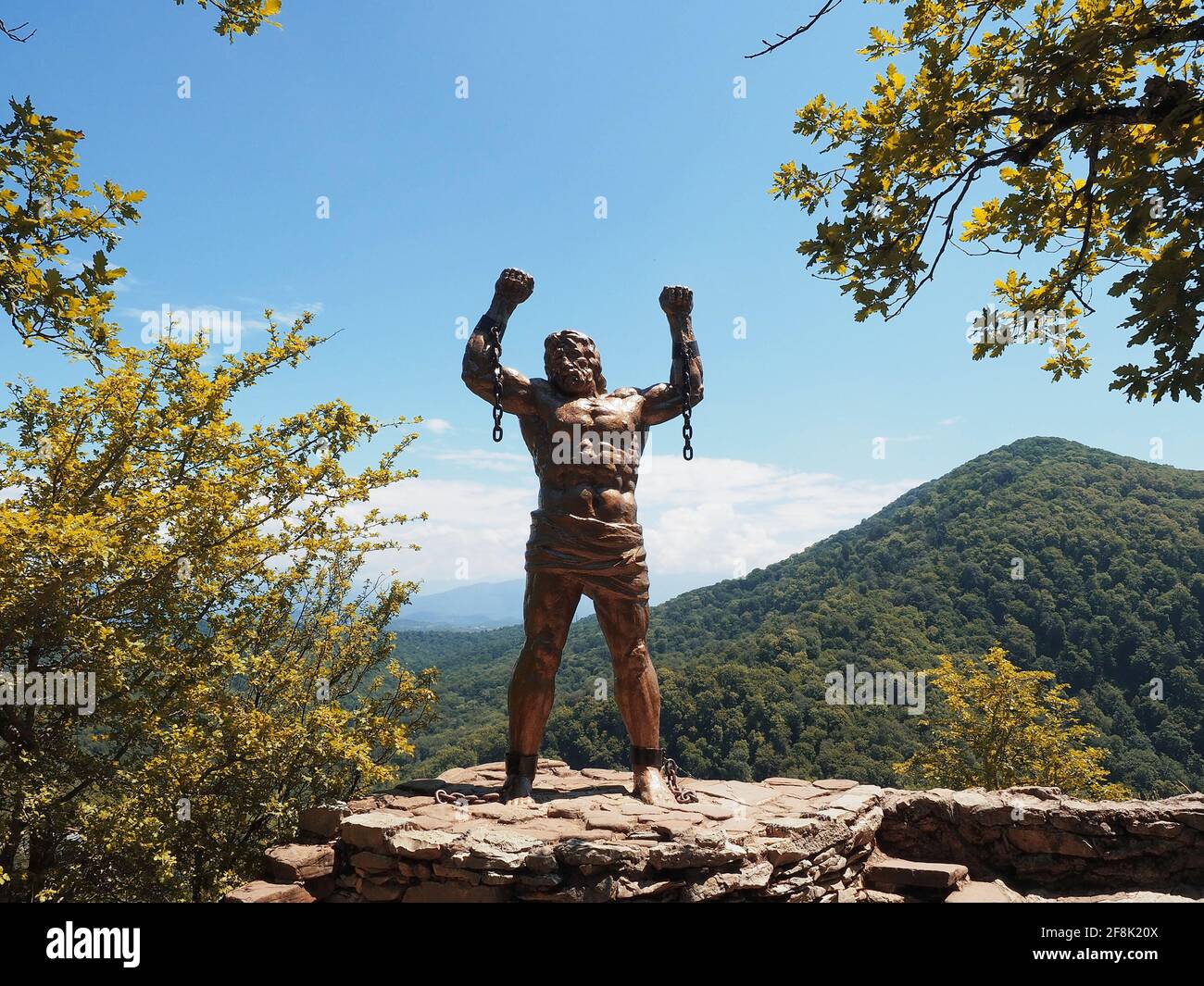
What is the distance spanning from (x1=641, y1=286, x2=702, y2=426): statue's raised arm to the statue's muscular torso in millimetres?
140

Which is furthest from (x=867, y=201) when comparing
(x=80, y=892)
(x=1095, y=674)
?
(x=1095, y=674)

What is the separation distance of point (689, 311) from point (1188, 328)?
10.6 feet

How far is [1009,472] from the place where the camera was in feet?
146

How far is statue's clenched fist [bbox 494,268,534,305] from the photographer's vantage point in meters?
5.37

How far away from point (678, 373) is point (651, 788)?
115 inches

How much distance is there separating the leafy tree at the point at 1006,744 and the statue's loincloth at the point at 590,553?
374 inches

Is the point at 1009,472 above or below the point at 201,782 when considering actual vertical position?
above

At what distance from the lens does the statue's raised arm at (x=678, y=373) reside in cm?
559

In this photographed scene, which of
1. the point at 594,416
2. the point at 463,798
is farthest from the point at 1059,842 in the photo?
the point at 594,416

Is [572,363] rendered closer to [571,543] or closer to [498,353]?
[498,353]

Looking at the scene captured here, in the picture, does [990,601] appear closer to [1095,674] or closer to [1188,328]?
[1095,674]

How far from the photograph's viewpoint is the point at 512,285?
5.38 meters
